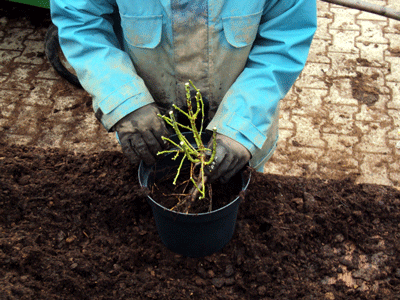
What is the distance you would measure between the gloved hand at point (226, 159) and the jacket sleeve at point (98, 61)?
439 mm

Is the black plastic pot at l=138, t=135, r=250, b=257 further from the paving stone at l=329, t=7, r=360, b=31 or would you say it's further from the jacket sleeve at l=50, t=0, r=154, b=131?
the paving stone at l=329, t=7, r=360, b=31

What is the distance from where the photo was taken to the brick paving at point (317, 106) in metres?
3.23

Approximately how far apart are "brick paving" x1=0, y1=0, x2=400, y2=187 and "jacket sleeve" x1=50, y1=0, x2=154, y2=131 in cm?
138

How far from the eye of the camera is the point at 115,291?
6.32 feet

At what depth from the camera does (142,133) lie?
1.87 m

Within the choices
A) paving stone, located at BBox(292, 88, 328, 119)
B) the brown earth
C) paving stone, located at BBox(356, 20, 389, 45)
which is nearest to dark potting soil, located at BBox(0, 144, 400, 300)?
the brown earth

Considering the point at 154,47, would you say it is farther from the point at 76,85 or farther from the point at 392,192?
the point at 76,85

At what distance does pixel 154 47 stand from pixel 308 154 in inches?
72.5

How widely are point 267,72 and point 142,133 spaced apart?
0.71 m

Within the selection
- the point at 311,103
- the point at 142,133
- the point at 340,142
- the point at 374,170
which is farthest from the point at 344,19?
the point at 142,133

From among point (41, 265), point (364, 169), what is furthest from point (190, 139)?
point (364, 169)

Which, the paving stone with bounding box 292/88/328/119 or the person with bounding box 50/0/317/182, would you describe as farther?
the paving stone with bounding box 292/88/328/119

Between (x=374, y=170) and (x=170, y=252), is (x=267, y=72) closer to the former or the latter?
(x=170, y=252)

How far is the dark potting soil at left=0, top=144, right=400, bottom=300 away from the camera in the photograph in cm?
196
